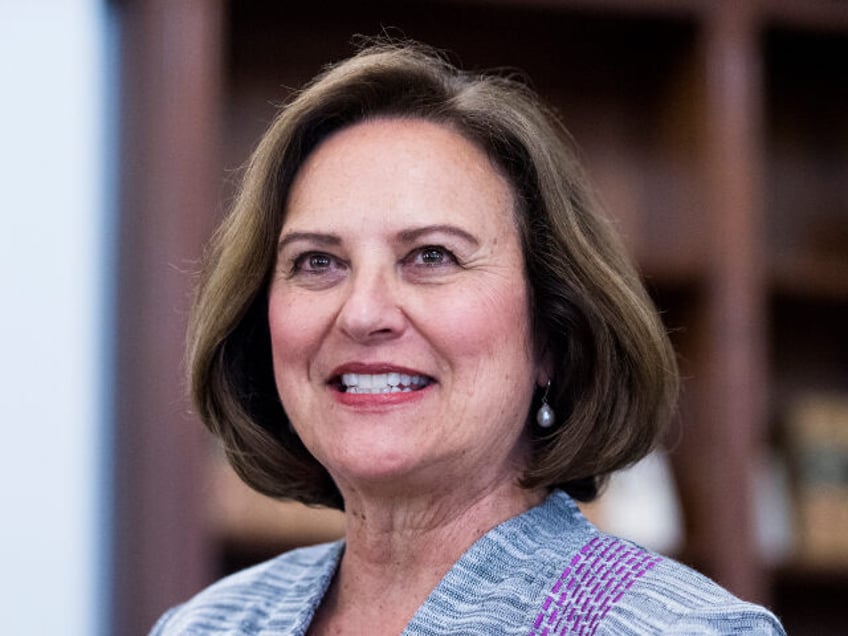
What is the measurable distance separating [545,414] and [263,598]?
1.37 ft

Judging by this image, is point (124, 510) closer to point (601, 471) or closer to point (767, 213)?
point (601, 471)

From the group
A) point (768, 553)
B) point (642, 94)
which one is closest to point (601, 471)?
point (768, 553)

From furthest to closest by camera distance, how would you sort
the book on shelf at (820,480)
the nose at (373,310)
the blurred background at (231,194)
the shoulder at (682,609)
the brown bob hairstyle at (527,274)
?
the book on shelf at (820,480)
the blurred background at (231,194)
the brown bob hairstyle at (527,274)
the nose at (373,310)
the shoulder at (682,609)

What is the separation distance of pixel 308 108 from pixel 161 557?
1247 millimetres

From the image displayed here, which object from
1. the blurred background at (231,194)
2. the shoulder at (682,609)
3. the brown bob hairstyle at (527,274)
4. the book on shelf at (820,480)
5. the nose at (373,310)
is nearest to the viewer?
the shoulder at (682,609)

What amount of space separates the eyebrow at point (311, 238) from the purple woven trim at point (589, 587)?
1.38 feet

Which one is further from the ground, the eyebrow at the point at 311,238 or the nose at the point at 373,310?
the eyebrow at the point at 311,238

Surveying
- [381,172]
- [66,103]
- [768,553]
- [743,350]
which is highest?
[66,103]

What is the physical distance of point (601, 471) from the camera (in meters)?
1.71

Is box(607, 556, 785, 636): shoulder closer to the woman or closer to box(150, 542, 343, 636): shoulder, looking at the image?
the woman

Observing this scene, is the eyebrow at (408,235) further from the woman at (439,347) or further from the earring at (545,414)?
the earring at (545,414)

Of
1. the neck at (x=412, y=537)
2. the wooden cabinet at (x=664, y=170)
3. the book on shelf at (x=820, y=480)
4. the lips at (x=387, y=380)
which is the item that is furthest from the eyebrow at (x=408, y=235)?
the book on shelf at (x=820, y=480)

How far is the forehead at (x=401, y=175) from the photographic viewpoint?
1613mm

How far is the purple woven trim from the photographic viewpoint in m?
1.44
